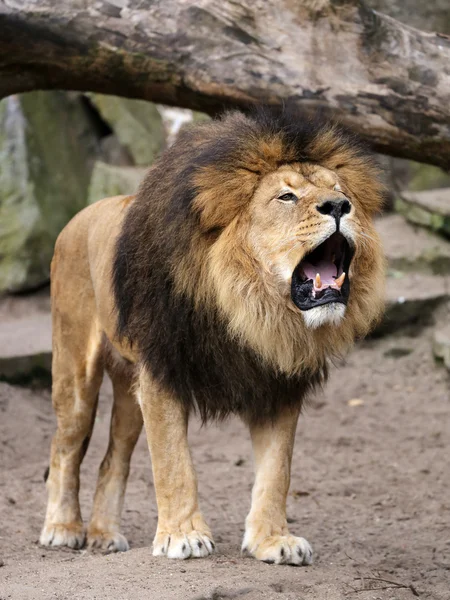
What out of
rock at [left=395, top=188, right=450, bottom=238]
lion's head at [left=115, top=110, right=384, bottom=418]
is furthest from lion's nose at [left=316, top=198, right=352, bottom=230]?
rock at [left=395, top=188, right=450, bottom=238]

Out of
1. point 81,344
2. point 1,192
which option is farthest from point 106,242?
point 1,192

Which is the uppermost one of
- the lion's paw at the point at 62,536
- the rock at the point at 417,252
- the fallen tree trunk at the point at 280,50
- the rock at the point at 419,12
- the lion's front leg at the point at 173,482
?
the fallen tree trunk at the point at 280,50

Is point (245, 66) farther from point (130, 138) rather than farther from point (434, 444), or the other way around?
point (130, 138)

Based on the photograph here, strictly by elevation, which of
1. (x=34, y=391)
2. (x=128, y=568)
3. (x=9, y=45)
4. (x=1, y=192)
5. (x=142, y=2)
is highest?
(x=142, y=2)

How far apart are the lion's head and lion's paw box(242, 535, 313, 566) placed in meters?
0.67

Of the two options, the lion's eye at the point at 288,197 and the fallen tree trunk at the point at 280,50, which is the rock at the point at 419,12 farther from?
the lion's eye at the point at 288,197

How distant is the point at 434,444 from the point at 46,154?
5.33m

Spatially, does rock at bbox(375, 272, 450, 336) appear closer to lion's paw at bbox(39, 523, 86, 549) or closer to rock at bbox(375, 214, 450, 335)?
rock at bbox(375, 214, 450, 335)

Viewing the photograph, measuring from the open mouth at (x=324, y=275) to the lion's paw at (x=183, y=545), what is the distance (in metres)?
1.00

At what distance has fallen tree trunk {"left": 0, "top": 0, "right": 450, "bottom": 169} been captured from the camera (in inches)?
174

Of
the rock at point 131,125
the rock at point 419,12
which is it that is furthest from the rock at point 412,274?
the rock at point 131,125

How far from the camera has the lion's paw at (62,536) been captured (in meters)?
4.86

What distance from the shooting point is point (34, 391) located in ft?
25.3

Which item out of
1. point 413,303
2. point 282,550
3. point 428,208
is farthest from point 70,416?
point 428,208
